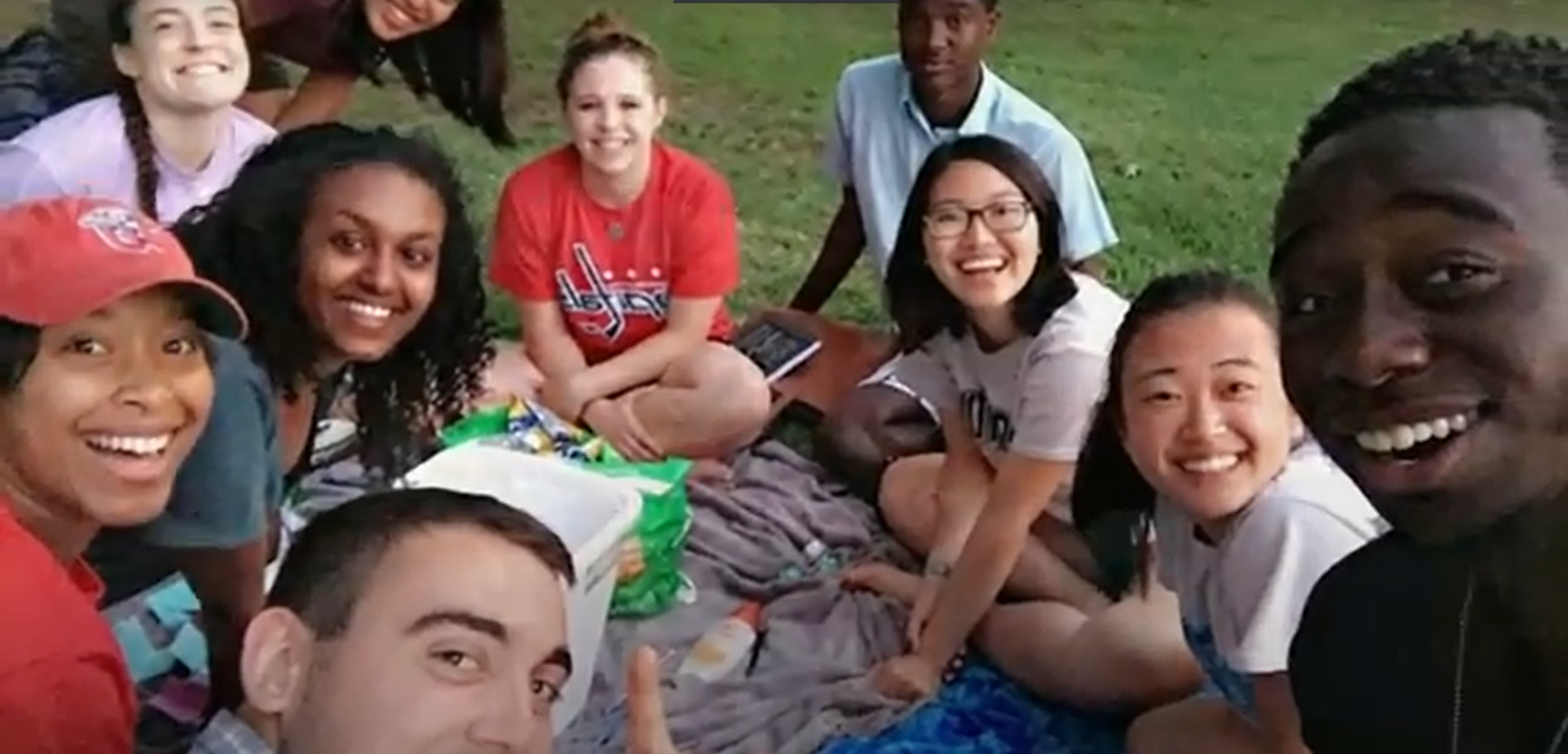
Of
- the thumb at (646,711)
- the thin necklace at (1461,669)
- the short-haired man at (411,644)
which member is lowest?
the thumb at (646,711)

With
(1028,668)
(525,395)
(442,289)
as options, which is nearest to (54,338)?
(442,289)

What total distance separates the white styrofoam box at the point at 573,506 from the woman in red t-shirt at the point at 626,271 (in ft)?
1.08

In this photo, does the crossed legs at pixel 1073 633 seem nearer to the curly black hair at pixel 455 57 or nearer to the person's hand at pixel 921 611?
the person's hand at pixel 921 611

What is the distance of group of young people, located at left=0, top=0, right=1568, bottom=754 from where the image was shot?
0.88 meters

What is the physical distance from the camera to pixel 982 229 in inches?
70.5

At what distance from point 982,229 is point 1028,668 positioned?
0.40 meters

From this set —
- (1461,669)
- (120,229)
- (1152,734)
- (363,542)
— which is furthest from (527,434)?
(1461,669)

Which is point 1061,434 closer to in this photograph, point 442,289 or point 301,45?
point 442,289

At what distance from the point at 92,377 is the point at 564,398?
1.10m

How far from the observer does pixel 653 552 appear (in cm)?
197

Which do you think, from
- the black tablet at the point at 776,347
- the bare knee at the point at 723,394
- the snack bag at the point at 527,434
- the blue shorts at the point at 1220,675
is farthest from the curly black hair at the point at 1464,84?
the black tablet at the point at 776,347

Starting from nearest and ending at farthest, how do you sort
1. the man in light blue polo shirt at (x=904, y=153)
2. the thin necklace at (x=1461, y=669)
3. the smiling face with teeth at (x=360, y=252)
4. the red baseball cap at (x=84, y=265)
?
the thin necklace at (x=1461, y=669)
the red baseball cap at (x=84, y=265)
the smiling face with teeth at (x=360, y=252)
the man in light blue polo shirt at (x=904, y=153)

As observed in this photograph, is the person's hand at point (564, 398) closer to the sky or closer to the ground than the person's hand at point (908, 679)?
closer to the sky

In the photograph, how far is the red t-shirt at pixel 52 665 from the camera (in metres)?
1.05
